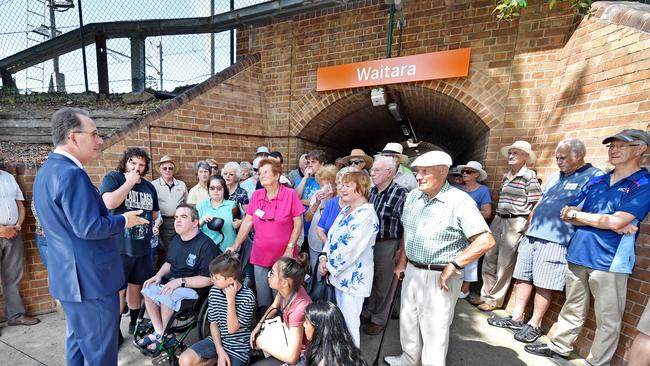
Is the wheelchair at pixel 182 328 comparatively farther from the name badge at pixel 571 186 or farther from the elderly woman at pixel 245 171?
the name badge at pixel 571 186

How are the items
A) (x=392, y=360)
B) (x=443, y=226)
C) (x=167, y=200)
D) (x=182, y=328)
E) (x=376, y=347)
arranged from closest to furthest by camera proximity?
1. (x=443, y=226)
2. (x=182, y=328)
3. (x=392, y=360)
4. (x=376, y=347)
5. (x=167, y=200)

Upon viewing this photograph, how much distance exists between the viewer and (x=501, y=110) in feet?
13.1

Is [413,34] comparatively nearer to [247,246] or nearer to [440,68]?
[440,68]

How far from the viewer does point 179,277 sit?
2637mm

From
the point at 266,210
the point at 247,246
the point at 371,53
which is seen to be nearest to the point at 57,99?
the point at 247,246

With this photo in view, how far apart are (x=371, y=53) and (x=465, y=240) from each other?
11.9ft

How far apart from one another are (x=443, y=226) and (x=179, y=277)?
90.6 inches

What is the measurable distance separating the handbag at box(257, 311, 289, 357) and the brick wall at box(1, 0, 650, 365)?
2789mm

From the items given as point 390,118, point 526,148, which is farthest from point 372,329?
point 390,118

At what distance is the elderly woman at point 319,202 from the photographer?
10.2 feet

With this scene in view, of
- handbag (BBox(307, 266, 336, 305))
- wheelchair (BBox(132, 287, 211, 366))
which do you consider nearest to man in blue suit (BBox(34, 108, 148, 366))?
wheelchair (BBox(132, 287, 211, 366))

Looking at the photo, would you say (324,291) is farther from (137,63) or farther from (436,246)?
(137,63)

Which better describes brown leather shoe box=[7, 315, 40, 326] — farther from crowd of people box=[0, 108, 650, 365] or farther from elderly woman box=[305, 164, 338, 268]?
elderly woman box=[305, 164, 338, 268]

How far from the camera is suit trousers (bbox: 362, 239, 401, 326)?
297cm
